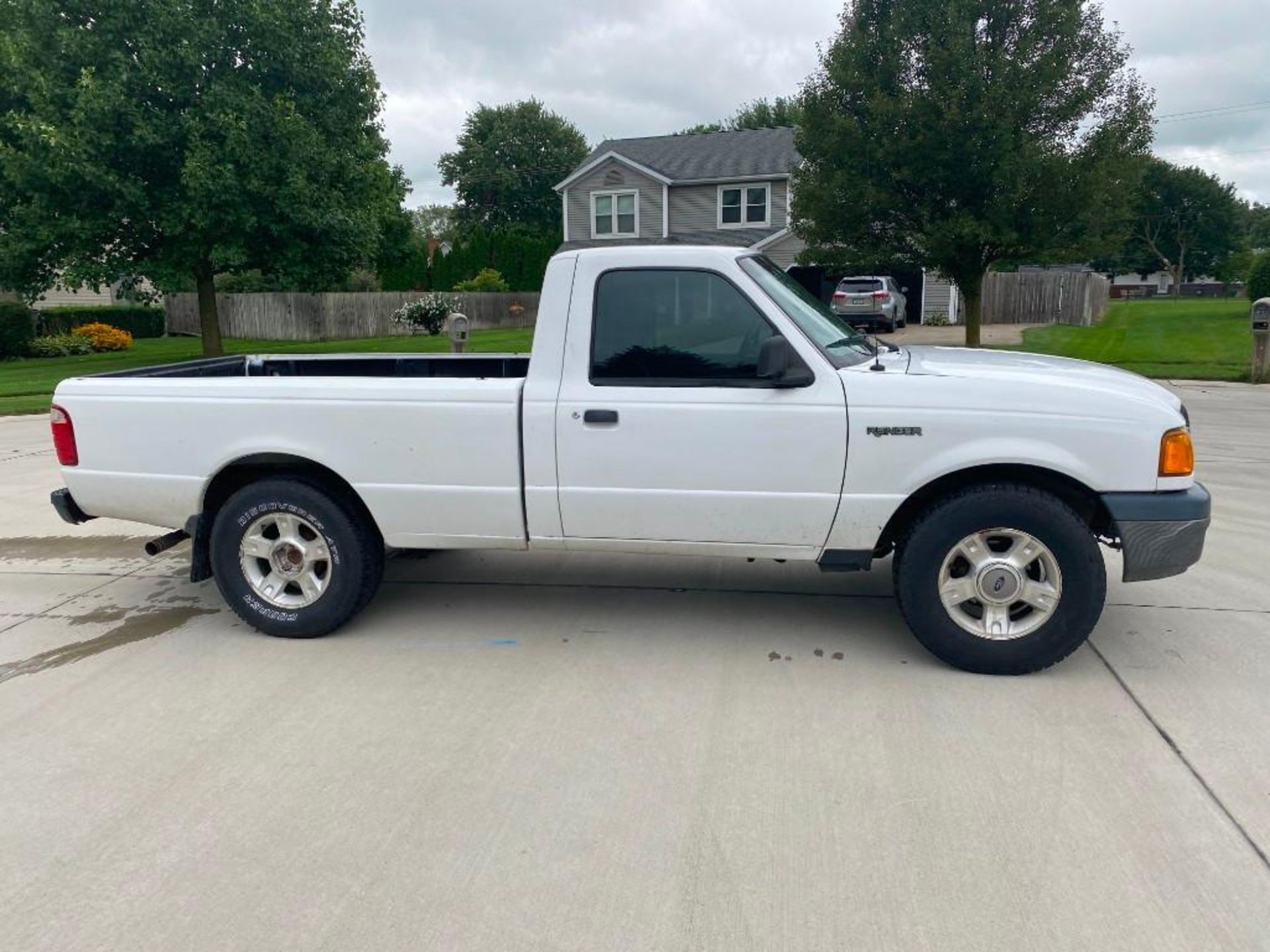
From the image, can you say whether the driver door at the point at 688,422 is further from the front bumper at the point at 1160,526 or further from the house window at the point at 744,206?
→ the house window at the point at 744,206

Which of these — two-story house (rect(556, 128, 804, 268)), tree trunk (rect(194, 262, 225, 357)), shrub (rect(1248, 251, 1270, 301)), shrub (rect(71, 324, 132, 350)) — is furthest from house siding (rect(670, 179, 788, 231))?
shrub (rect(71, 324, 132, 350))

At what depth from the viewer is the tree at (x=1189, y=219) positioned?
229 feet

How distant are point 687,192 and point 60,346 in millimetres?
20608

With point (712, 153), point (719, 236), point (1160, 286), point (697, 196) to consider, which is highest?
point (712, 153)

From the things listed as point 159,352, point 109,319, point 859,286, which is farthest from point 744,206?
point 109,319

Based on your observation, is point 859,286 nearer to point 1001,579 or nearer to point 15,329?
point 15,329

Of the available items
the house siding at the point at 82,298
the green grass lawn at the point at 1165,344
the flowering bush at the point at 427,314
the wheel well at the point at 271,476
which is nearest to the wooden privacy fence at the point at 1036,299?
the green grass lawn at the point at 1165,344

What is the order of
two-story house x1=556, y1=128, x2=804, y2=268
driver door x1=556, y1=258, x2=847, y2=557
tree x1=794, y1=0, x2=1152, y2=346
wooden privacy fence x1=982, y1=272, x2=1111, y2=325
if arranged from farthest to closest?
two-story house x1=556, y1=128, x2=804, y2=268 < wooden privacy fence x1=982, y1=272, x2=1111, y2=325 < tree x1=794, y1=0, x2=1152, y2=346 < driver door x1=556, y1=258, x2=847, y2=557

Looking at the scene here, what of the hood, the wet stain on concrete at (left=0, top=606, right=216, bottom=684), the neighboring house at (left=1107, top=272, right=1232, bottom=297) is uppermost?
the neighboring house at (left=1107, top=272, right=1232, bottom=297)

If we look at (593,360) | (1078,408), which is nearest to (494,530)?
(593,360)

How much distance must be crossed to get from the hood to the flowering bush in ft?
91.3

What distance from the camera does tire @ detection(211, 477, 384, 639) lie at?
4773 mm

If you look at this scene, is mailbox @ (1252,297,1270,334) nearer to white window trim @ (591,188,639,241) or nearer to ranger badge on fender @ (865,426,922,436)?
ranger badge on fender @ (865,426,922,436)

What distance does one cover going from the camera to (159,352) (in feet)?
85.9
